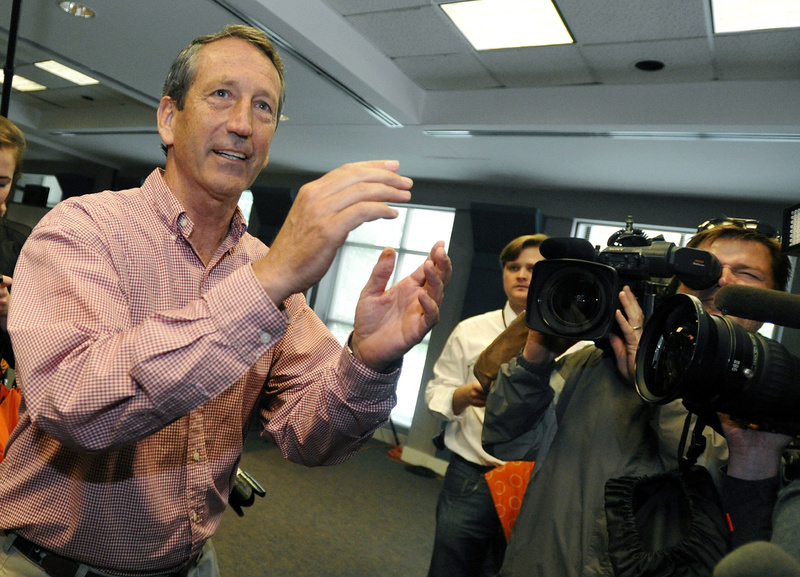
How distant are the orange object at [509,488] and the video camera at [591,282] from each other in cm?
67

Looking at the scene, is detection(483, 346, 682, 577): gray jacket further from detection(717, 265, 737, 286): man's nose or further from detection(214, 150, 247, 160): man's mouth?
detection(214, 150, 247, 160): man's mouth

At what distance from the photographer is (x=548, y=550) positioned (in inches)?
52.8

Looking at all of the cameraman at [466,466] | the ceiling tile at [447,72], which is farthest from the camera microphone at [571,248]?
the ceiling tile at [447,72]

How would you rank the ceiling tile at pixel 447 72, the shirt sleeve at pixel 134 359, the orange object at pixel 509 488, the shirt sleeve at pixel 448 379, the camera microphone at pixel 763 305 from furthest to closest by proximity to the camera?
the ceiling tile at pixel 447 72 < the shirt sleeve at pixel 448 379 < the orange object at pixel 509 488 < the camera microphone at pixel 763 305 < the shirt sleeve at pixel 134 359

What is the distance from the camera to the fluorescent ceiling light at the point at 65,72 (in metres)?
5.37

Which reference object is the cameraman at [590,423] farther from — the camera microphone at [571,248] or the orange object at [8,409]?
the orange object at [8,409]

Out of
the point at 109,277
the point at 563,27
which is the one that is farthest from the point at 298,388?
the point at 563,27

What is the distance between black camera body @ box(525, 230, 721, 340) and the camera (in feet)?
4.35

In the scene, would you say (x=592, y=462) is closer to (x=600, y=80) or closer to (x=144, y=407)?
(x=144, y=407)

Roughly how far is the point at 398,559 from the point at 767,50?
11.2ft

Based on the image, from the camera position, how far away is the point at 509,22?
3371 millimetres

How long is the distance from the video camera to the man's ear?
32.9 inches

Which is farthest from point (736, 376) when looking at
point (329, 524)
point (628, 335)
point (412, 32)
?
point (329, 524)

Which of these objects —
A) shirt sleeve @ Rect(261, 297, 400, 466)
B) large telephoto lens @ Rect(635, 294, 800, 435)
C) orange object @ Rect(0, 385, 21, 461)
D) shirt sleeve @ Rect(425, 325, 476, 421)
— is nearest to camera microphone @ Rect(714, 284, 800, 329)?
large telephoto lens @ Rect(635, 294, 800, 435)
